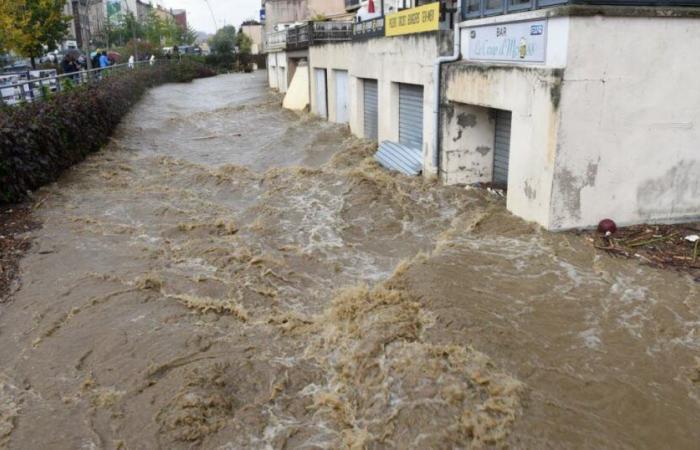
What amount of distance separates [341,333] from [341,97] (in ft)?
50.2

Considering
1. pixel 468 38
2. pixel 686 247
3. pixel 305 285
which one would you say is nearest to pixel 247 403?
pixel 305 285

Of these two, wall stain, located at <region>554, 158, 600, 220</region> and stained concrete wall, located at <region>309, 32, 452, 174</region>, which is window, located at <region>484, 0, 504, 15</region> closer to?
stained concrete wall, located at <region>309, 32, 452, 174</region>

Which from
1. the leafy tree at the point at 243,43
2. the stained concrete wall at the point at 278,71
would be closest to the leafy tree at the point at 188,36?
the leafy tree at the point at 243,43

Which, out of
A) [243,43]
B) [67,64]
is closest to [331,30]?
[67,64]

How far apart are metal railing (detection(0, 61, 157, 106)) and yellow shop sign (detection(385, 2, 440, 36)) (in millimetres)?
8164

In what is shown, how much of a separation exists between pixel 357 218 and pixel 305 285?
2917 mm

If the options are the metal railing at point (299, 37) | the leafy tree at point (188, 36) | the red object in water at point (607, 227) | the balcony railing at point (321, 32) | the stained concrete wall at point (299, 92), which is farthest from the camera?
the leafy tree at point (188, 36)

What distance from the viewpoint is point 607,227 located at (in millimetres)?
8477

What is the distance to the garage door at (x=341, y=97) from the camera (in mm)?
20156

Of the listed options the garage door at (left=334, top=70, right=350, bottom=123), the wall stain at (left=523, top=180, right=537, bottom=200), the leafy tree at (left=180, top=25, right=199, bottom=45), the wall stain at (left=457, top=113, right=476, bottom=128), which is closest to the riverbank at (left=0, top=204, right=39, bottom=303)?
the wall stain at (left=523, top=180, right=537, bottom=200)

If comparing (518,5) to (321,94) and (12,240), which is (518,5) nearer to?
(12,240)

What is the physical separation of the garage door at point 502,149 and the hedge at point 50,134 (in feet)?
29.4

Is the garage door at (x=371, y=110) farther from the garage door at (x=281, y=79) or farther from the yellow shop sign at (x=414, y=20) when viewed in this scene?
the garage door at (x=281, y=79)

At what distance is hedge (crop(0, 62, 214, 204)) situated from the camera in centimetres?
1129
